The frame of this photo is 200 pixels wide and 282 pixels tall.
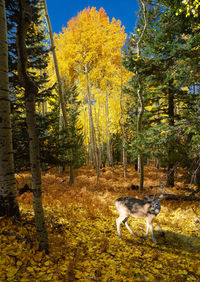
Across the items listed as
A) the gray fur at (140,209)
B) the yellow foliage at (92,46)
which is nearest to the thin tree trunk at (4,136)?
the gray fur at (140,209)

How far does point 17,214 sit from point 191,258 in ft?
15.5

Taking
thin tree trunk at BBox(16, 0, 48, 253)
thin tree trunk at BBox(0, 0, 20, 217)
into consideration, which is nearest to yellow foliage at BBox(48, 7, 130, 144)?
thin tree trunk at BBox(0, 0, 20, 217)

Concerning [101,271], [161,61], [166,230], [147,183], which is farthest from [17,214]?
[147,183]

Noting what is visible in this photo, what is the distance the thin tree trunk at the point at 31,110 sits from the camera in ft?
8.19

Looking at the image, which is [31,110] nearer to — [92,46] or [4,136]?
[4,136]

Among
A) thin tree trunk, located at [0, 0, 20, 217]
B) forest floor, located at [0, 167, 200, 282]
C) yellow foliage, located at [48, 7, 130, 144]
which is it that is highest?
yellow foliage, located at [48, 7, 130, 144]

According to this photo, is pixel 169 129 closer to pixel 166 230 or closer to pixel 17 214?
pixel 166 230

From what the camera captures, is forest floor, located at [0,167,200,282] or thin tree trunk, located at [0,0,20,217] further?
thin tree trunk, located at [0,0,20,217]

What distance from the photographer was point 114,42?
11781mm

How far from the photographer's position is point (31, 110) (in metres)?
2.77

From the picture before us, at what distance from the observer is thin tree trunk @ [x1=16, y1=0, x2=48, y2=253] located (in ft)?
8.19

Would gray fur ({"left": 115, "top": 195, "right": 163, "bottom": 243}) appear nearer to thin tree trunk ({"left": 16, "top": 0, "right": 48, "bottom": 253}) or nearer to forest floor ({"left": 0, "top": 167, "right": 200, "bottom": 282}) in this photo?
forest floor ({"left": 0, "top": 167, "right": 200, "bottom": 282})

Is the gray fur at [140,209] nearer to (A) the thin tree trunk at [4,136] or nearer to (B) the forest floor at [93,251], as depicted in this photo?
(B) the forest floor at [93,251]

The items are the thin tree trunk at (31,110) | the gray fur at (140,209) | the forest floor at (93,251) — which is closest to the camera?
the thin tree trunk at (31,110)
